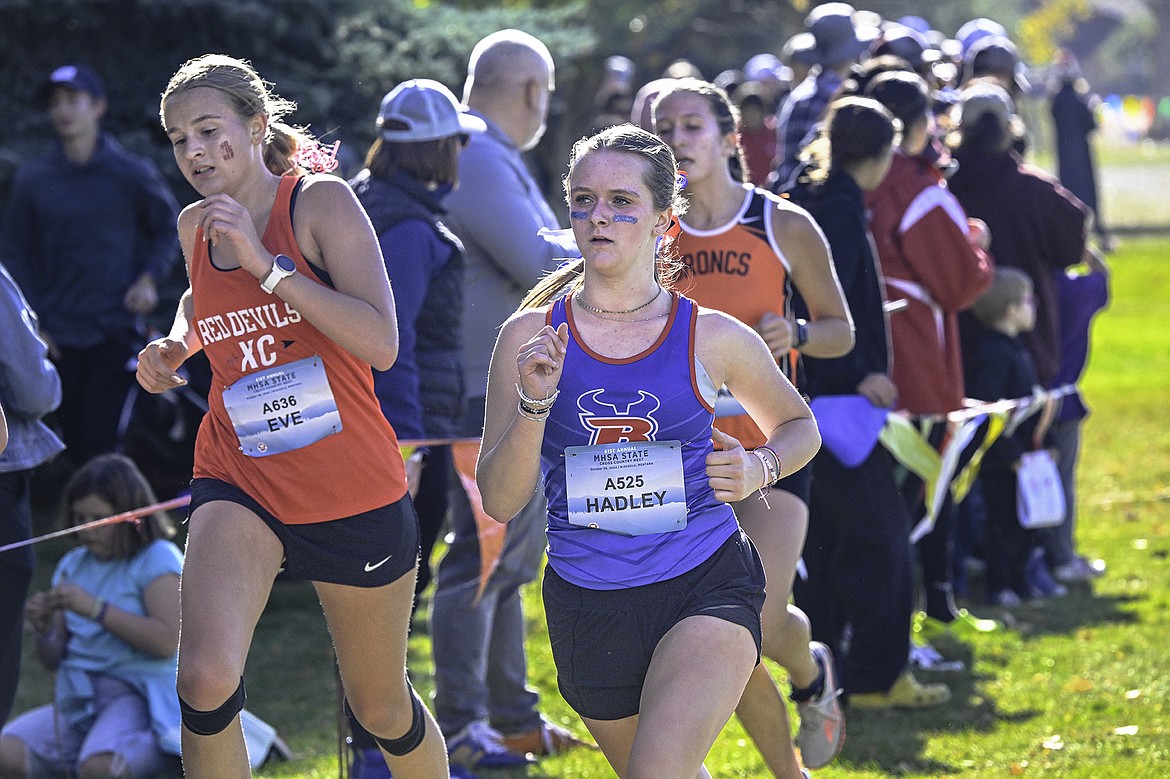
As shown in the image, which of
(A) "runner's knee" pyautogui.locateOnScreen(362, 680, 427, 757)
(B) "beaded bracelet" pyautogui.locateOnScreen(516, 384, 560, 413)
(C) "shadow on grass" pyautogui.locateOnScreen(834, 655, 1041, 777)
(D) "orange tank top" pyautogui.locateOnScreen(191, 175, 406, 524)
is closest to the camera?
(B) "beaded bracelet" pyautogui.locateOnScreen(516, 384, 560, 413)

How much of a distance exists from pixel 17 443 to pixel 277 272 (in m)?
1.25

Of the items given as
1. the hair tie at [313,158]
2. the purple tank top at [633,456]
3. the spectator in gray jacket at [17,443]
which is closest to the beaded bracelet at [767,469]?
the purple tank top at [633,456]

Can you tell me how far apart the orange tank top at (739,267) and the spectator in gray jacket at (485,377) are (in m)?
0.69

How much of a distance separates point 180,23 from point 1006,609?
6.04 metres

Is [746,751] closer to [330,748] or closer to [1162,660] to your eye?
[330,748]

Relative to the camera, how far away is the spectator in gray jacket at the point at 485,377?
232 inches

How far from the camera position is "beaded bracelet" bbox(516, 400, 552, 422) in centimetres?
366

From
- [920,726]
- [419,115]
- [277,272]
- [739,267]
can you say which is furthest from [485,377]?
[920,726]

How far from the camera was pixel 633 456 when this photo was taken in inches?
148

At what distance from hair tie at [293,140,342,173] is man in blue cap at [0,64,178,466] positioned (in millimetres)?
4153

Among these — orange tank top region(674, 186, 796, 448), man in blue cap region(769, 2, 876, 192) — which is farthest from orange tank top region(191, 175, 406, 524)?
man in blue cap region(769, 2, 876, 192)

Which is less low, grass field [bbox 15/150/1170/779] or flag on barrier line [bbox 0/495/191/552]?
flag on barrier line [bbox 0/495/191/552]

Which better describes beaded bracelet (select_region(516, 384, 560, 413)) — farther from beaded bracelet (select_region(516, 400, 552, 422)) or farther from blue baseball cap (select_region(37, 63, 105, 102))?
blue baseball cap (select_region(37, 63, 105, 102))

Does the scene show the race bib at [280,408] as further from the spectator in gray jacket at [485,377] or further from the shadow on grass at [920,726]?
the shadow on grass at [920,726]
